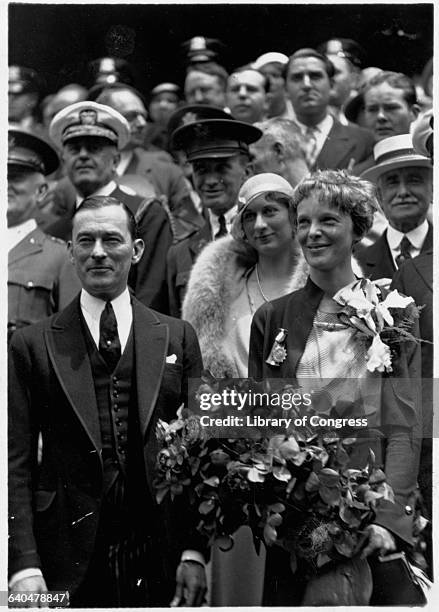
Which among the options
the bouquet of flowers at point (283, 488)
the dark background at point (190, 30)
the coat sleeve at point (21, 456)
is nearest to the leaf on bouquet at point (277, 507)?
the bouquet of flowers at point (283, 488)

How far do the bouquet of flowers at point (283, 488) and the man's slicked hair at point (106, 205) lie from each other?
3.80ft

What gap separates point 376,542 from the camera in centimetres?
577

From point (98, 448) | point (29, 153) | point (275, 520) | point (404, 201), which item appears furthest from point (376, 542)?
point (29, 153)

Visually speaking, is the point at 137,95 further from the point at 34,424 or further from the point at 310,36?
the point at 34,424

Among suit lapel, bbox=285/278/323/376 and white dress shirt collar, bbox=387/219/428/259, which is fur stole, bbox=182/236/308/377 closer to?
suit lapel, bbox=285/278/323/376

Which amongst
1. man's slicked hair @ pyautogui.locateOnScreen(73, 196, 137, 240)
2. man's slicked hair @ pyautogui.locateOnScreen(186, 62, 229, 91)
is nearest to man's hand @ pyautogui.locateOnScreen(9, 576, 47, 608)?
man's slicked hair @ pyautogui.locateOnScreen(73, 196, 137, 240)

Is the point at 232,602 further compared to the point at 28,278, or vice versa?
the point at 28,278

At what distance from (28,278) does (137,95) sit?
48.8 inches

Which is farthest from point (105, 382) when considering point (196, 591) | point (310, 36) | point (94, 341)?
point (310, 36)

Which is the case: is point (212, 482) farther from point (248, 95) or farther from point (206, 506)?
point (248, 95)

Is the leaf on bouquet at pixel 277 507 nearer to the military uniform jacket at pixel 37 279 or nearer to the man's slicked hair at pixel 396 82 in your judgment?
the military uniform jacket at pixel 37 279

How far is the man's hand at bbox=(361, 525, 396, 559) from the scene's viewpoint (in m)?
5.77

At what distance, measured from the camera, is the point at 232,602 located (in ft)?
20.4

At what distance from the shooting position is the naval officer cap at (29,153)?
6.77 metres
